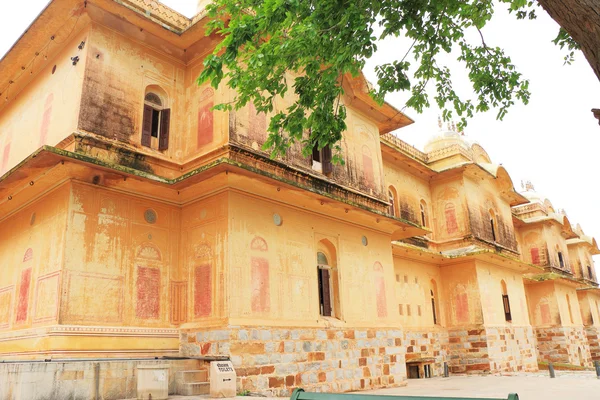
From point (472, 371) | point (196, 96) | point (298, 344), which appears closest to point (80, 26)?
point (196, 96)

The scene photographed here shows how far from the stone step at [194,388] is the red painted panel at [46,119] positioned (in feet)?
20.0

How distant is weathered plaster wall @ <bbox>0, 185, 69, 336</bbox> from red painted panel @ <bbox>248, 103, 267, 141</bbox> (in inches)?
153

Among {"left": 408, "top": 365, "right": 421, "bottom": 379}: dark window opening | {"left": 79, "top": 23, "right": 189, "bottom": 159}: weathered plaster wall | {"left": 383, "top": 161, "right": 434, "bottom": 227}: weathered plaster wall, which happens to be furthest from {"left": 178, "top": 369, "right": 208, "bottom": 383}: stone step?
{"left": 383, "top": 161, "right": 434, "bottom": 227}: weathered plaster wall

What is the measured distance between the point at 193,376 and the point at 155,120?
18.3 feet

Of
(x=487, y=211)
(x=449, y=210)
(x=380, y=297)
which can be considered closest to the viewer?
(x=380, y=297)

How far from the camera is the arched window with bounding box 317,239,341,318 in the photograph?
1177 centimetres

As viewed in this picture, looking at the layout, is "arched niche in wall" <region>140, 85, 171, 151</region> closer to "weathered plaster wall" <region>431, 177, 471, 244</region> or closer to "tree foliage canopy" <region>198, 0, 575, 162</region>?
"tree foliage canopy" <region>198, 0, 575, 162</region>

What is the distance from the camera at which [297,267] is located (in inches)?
432

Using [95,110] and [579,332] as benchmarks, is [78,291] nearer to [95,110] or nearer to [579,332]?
[95,110]

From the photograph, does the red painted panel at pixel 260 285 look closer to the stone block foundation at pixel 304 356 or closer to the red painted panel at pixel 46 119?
the stone block foundation at pixel 304 356

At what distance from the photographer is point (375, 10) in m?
6.86

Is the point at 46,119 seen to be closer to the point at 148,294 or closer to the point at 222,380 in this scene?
the point at 148,294

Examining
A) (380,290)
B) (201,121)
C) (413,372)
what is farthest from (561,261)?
(201,121)

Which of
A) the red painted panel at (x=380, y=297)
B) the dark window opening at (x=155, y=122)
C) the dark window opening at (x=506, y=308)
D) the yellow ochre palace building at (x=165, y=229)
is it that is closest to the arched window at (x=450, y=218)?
the dark window opening at (x=506, y=308)
